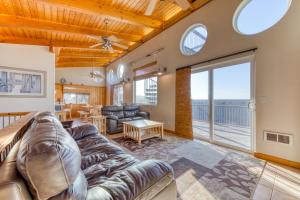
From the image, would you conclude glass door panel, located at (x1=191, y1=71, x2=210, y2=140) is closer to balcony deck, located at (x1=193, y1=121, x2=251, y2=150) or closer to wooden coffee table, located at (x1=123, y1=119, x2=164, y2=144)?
balcony deck, located at (x1=193, y1=121, x2=251, y2=150)

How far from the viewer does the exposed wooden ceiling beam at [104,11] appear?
344 cm

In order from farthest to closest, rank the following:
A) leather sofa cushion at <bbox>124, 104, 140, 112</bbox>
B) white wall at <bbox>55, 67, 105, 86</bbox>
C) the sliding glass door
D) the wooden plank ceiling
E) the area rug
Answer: white wall at <bbox>55, 67, 105, 86</bbox> → leather sofa cushion at <bbox>124, 104, 140, 112</bbox> → the wooden plank ceiling → the sliding glass door → the area rug

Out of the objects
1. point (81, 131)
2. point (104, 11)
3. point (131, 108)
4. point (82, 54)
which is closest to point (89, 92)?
point (82, 54)

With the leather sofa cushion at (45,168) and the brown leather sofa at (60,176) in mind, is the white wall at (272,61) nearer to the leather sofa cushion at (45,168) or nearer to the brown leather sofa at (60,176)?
the brown leather sofa at (60,176)

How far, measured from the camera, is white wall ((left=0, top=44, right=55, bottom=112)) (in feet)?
12.8

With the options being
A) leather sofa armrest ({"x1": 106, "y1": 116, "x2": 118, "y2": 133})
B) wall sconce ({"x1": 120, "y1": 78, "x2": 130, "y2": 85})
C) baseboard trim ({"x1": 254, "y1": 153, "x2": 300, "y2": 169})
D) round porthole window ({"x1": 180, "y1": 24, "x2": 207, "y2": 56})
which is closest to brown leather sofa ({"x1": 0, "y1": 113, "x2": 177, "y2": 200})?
baseboard trim ({"x1": 254, "y1": 153, "x2": 300, "y2": 169})

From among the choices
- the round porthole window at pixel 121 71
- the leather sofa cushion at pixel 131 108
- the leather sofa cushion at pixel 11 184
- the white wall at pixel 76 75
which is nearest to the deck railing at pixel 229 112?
the leather sofa cushion at pixel 131 108

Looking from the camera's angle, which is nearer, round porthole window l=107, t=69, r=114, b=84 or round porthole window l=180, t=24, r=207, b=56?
round porthole window l=180, t=24, r=207, b=56

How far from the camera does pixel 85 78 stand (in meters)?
9.43

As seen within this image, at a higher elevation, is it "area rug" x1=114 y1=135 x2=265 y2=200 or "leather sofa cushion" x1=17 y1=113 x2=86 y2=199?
"leather sofa cushion" x1=17 y1=113 x2=86 y2=199

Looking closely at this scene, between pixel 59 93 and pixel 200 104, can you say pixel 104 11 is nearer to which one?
pixel 200 104

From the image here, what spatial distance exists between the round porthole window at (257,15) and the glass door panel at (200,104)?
48.8 inches

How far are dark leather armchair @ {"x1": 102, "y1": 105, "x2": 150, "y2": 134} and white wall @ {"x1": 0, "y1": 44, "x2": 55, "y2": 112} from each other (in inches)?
66.0

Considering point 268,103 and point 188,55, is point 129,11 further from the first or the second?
point 268,103
